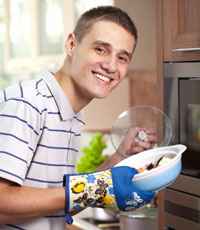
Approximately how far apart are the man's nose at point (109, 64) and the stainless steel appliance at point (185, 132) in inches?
12.9

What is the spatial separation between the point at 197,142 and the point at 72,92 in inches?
A: 17.1

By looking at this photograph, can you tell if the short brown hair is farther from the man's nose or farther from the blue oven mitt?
the blue oven mitt

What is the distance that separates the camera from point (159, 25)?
6.44 feet

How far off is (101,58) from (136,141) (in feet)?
1.09

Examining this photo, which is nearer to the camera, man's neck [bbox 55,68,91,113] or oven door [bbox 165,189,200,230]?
man's neck [bbox 55,68,91,113]

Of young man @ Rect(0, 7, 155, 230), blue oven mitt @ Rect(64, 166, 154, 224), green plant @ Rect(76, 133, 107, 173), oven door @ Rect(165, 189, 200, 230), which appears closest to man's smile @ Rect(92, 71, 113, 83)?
young man @ Rect(0, 7, 155, 230)

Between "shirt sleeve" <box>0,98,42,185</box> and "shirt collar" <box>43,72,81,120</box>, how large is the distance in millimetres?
96

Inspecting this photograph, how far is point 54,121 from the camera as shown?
61.0 inches

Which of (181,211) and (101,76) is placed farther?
(181,211)

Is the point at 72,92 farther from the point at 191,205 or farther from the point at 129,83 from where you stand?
the point at 129,83

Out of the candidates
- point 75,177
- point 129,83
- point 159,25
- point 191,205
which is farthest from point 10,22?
point 75,177

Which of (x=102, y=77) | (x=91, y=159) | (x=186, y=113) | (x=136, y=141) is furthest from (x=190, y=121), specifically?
(x=91, y=159)

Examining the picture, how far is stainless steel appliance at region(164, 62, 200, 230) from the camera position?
1835 mm

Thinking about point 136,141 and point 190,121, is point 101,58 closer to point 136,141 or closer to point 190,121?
point 136,141
